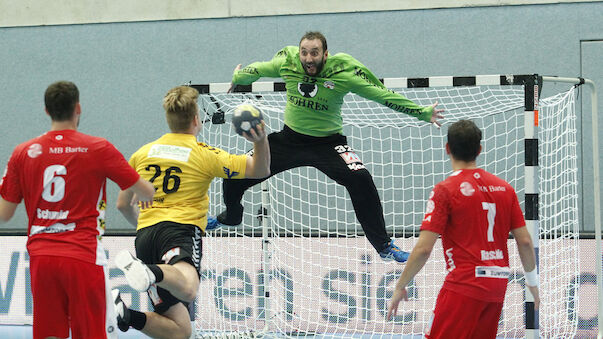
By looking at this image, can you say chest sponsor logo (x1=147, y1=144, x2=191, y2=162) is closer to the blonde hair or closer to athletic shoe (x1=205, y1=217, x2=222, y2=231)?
the blonde hair

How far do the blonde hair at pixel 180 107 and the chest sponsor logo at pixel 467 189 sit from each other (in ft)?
5.94

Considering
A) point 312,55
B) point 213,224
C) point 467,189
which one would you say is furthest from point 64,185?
point 213,224

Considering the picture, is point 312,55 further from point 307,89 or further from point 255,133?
point 255,133

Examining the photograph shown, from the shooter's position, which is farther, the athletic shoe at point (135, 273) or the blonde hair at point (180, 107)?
the blonde hair at point (180, 107)

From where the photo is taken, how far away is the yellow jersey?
4684 mm

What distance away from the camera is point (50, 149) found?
404cm

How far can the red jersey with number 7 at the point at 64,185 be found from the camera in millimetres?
4016

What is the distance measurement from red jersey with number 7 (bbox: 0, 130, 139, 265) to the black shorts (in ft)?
1.99

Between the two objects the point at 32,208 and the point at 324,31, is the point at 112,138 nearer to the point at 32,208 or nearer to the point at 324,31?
the point at 324,31

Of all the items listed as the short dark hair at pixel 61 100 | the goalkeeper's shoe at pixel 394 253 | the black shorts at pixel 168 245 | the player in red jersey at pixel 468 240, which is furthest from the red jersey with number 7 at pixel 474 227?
the goalkeeper's shoe at pixel 394 253

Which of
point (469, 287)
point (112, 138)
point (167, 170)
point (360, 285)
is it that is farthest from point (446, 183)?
point (112, 138)

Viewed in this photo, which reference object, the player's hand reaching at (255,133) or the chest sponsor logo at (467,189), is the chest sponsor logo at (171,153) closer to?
the player's hand reaching at (255,133)

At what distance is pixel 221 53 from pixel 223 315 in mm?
4565

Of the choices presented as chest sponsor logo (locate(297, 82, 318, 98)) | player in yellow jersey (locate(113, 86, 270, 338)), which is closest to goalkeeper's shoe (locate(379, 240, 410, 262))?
chest sponsor logo (locate(297, 82, 318, 98))
